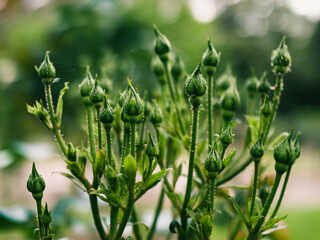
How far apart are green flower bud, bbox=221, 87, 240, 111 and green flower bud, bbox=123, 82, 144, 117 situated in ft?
0.86

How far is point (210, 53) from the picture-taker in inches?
31.5

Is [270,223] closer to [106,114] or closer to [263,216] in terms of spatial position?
[263,216]

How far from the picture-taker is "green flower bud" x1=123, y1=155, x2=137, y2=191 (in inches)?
25.8

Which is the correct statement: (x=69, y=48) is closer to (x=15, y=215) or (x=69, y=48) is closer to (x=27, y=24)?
(x=15, y=215)

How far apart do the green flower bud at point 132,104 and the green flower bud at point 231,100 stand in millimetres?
262

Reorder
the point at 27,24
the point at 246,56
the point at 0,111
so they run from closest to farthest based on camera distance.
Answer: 1. the point at 0,111
2. the point at 27,24
3. the point at 246,56

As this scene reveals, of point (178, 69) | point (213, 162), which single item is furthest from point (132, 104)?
point (178, 69)

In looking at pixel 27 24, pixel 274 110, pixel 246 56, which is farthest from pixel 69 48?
pixel 246 56

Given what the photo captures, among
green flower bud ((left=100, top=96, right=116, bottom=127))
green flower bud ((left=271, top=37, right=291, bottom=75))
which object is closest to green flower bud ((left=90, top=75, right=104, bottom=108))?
green flower bud ((left=100, top=96, right=116, bottom=127))

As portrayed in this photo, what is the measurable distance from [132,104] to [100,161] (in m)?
0.12

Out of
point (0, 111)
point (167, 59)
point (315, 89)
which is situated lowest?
point (167, 59)

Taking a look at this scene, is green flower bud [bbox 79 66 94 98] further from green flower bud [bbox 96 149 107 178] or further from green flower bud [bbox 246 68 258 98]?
green flower bud [bbox 246 68 258 98]

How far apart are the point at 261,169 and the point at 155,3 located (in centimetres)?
651

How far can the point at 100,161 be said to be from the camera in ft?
2.33
